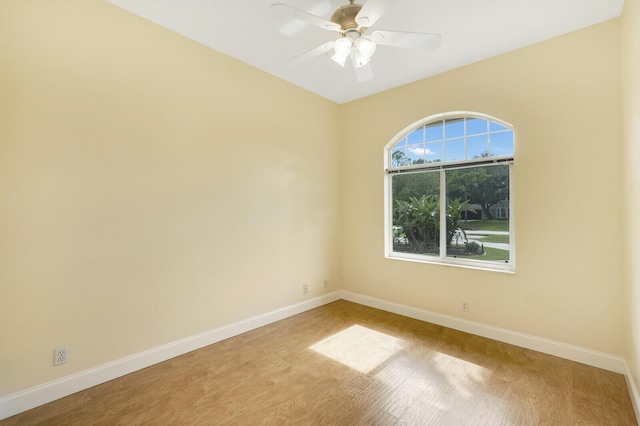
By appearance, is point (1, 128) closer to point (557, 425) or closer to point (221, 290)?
point (221, 290)

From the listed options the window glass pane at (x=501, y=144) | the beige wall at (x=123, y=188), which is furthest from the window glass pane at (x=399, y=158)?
the beige wall at (x=123, y=188)

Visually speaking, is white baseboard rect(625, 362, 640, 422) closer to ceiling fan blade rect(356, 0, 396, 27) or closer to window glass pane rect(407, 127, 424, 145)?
window glass pane rect(407, 127, 424, 145)

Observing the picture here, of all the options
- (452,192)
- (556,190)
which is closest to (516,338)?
(556,190)

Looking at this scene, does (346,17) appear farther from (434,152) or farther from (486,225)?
(486,225)

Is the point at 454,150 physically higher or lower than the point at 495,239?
higher

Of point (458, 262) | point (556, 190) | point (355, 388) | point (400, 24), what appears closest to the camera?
point (355, 388)

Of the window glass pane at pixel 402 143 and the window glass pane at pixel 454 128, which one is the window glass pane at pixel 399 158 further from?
the window glass pane at pixel 454 128

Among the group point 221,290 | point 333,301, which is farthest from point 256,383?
point 333,301

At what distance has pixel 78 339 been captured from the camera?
2119 millimetres

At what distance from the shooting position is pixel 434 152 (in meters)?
3.58

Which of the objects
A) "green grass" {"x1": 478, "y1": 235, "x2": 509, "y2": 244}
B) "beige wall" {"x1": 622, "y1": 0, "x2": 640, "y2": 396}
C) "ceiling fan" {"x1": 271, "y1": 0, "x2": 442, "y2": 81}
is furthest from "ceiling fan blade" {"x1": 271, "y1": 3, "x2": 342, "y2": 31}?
"green grass" {"x1": 478, "y1": 235, "x2": 509, "y2": 244}

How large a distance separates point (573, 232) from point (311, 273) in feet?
9.49

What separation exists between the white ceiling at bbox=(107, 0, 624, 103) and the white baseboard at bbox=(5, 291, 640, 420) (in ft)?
9.46

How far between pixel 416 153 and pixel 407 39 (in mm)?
1941
